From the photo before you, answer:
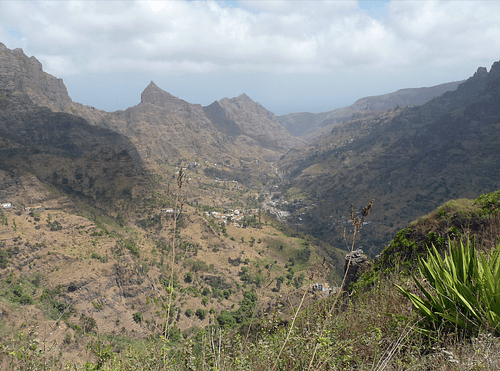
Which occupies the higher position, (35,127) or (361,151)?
(35,127)

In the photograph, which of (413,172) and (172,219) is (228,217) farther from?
(413,172)

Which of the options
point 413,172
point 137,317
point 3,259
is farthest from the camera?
point 413,172

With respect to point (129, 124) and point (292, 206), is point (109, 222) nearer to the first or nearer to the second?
point (292, 206)

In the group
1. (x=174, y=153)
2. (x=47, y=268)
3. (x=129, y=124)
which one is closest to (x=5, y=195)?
(x=47, y=268)

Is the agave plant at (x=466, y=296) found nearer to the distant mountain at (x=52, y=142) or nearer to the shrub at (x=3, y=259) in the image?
the shrub at (x=3, y=259)

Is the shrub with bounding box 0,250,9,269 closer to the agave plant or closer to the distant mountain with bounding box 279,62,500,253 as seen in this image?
the agave plant

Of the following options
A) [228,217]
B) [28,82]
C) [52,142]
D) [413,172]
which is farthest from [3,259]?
[413,172]

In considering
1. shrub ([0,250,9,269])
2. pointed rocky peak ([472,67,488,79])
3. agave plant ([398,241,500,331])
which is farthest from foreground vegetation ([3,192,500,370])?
pointed rocky peak ([472,67,488,79])
